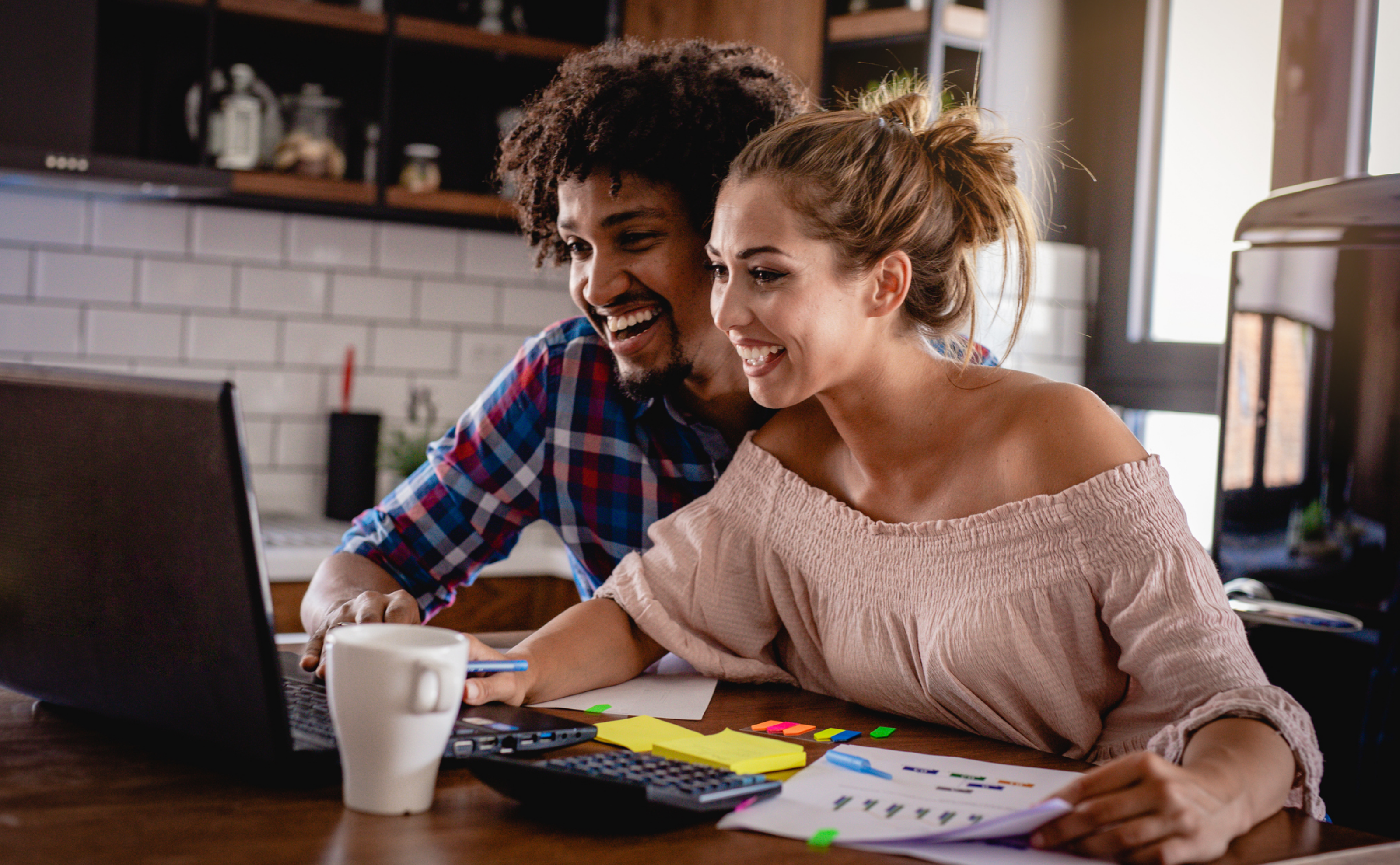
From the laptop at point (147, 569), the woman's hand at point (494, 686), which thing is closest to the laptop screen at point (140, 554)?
the laptop at point (147, 569)

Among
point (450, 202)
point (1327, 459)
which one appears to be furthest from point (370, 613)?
point (450, 202)

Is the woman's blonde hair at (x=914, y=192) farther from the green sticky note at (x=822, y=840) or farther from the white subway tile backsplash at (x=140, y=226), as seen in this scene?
the white subway tile backsplash at (x=140, y=226)

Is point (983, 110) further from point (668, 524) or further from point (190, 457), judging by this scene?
point (190, 457)

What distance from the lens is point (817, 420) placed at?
1.43m

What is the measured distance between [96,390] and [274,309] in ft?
7.30

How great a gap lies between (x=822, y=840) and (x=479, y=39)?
2512 millimetres

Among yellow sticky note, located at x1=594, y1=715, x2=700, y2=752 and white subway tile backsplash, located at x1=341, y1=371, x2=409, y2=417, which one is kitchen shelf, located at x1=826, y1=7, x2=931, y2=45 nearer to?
white subway tile backsplash, located at x1=341, y1=371, x2=409, y2=417

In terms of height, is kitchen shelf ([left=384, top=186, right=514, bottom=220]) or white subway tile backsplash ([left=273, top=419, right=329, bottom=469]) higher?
kitchen shelf ([left=384, top=186, right=514, bottom=220])

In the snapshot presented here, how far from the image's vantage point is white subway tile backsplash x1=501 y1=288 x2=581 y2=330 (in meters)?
3.17

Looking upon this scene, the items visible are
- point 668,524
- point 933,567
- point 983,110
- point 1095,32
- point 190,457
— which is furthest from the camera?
point 1095,32

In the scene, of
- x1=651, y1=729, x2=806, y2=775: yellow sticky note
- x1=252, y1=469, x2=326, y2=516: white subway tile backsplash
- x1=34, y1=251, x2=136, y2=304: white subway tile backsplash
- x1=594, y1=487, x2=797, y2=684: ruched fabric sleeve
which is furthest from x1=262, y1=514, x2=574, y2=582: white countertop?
x1=651, y1=729, x2=806, y2=775: yellow sticky note

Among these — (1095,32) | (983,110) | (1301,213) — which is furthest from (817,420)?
(1095,32)

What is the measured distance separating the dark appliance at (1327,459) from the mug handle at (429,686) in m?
1.06

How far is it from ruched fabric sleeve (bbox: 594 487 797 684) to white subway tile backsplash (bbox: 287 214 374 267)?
1.88 m
